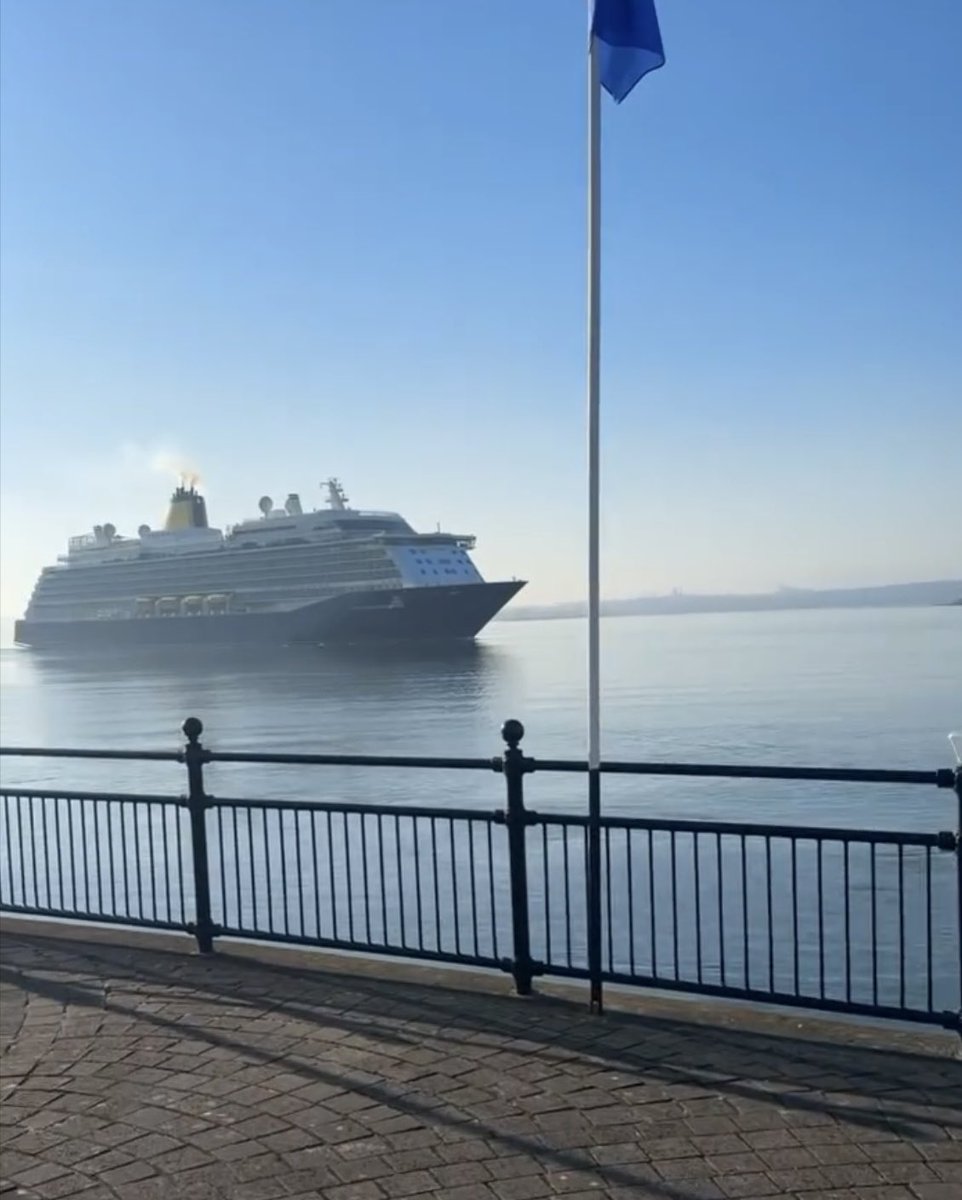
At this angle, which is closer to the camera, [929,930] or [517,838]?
[517,838]

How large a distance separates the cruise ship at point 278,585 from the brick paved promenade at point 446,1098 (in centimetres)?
7921

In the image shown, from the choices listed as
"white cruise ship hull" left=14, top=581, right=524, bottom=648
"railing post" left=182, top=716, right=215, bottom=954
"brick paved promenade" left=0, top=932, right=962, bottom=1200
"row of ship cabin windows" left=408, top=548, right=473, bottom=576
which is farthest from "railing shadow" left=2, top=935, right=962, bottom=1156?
"row of ship cabin windows" left=408, top=548, right=473, bottom=576

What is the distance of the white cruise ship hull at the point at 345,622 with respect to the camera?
85.4 metres

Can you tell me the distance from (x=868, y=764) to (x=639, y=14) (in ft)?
58.5

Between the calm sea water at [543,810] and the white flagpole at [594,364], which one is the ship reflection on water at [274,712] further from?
the white flagpole at [594,364]

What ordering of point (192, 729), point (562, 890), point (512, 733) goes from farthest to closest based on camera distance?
point (562, 890)
point (192, 729)
point (512, 733)

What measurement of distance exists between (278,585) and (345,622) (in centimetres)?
610

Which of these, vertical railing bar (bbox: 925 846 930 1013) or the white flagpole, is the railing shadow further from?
the white flagpole

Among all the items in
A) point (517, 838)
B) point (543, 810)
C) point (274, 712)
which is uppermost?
point (517, 838)

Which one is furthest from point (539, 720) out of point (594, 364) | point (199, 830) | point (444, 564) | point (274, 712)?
point (444, 564)

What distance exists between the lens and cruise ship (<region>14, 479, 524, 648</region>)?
86.1 m

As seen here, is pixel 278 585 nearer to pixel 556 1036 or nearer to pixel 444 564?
pixel 444 564

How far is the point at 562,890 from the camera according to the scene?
38.3 ft

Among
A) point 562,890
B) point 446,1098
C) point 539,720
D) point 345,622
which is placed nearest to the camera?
point 446,1098
